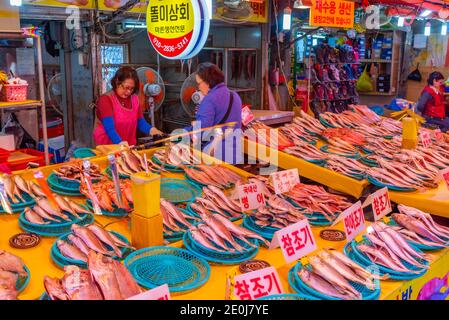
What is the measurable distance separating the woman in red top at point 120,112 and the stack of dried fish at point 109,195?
1974mm

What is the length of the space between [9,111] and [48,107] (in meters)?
4.30

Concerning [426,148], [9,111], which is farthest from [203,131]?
[9,111]

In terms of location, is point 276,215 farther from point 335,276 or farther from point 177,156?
point 177,156

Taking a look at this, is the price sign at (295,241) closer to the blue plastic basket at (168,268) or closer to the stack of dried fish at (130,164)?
Result: the blue plastic basket at (168,268)

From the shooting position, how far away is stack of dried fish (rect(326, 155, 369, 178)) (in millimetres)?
4254

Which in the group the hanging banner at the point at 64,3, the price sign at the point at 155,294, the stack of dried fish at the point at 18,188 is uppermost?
the hanging banner at the point at 64,3

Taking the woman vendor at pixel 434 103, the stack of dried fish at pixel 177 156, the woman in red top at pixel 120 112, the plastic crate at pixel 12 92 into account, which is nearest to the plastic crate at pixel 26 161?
the plastic crate at pixel 12 92

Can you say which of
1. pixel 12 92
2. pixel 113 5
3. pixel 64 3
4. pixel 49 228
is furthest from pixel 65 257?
pixel 113 5

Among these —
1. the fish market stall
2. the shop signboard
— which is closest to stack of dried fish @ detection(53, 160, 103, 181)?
the fish market stall

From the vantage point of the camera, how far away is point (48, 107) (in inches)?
416

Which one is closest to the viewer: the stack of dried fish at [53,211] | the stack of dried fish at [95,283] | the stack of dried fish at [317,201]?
the stack of dried fish at [95,283]

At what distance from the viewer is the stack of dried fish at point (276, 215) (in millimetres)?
3180

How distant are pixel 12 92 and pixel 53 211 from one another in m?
3.38
